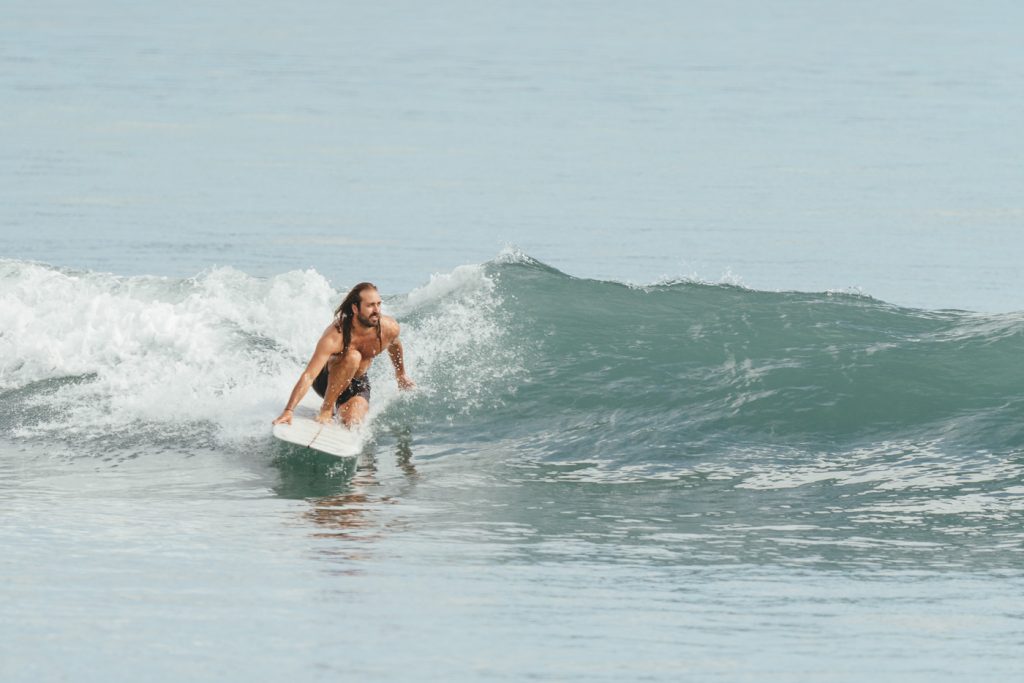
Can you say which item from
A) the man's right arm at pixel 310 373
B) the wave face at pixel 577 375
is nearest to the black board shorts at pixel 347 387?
the man's right arm at pixel 310 373

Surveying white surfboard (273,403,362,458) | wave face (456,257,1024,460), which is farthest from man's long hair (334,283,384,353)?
wave face (456,257,1024,460)

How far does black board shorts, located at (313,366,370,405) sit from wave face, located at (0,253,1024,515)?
605mm

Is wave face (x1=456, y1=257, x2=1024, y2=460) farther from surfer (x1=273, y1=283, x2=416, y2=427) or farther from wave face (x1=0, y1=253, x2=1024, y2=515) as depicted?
surfer (x1=273, y1=283, x2=416, y2=427)

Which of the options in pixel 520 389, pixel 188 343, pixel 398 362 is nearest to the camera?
pixel 398 362

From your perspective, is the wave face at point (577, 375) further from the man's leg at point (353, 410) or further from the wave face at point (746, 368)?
the man's leg at point (353, 410)

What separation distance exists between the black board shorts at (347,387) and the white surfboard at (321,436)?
1.14 feet

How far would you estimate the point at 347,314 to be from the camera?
11578 mm

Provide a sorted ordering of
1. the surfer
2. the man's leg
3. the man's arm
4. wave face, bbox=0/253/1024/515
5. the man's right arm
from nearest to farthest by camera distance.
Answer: the man's right arm, the surfer, wave face, bbox=0/253/1024/515, the man's leg, the man's arm

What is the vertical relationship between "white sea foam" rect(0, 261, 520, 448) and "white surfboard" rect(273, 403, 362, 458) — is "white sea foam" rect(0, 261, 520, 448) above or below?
above

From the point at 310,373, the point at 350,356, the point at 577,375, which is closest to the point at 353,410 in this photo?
the point at 350,356

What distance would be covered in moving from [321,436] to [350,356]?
834 mm

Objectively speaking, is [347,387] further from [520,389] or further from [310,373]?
[520,389]

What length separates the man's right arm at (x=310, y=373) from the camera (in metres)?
11.1

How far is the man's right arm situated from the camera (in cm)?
→ 1108
